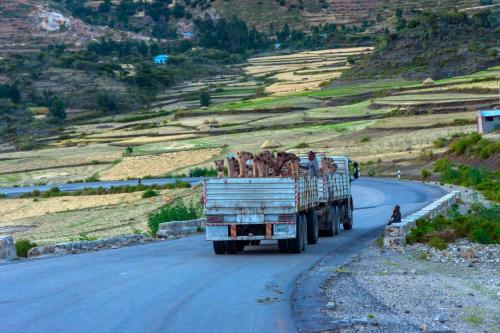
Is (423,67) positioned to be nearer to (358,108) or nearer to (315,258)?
(358,108)

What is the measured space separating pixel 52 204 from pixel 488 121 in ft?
101

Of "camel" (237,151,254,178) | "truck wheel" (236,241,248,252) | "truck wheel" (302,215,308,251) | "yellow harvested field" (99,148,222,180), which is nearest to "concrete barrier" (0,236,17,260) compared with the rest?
"truck wheel" (236,241,248,252)

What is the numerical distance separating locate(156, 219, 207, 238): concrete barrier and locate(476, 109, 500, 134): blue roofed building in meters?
43.8

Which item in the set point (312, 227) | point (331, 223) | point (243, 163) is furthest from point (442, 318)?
point (331, 223)

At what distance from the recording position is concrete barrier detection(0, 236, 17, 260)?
A: 80.4ft

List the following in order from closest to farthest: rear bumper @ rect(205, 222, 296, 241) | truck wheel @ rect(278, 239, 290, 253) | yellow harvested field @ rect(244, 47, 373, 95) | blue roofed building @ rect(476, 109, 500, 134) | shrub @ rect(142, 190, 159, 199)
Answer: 1. rear bumper @ rect(205, 222, 296, 241)
2. truck wheel @ rect(278, 239, 290, 253)
3. shrub @ rect(142, 190, 159, 199)
4. blue roofed building @ rect(476, 109, 500, 134)
5. yellow harvested field @ rect(244, 47, 373, 95)

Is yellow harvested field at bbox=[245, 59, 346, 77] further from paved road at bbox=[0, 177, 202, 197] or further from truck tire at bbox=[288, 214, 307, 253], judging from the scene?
truck tire at bbox=[288, 214, 307, 253]

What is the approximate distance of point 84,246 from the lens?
2673cm

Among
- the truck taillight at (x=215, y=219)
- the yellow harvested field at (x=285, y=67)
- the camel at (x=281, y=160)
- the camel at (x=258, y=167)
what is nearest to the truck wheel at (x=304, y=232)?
the camel at (x=281, y=160)

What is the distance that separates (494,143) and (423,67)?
5490cm

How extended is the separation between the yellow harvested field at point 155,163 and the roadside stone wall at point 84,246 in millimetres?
49942

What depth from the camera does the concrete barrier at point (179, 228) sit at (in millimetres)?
31438

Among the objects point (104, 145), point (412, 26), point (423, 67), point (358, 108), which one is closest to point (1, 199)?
point (104, 145)

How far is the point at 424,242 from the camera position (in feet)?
80.4
